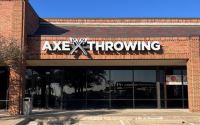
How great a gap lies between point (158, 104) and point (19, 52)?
36.6 feet

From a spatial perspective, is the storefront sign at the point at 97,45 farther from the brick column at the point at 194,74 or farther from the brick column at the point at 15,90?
the brick column at the point at 15,90

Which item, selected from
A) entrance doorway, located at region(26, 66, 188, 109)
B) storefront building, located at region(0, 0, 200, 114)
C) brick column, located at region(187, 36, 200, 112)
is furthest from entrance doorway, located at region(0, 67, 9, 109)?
brick column, located at region(187, 36, 200, 112)

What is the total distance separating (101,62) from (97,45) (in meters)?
2.03

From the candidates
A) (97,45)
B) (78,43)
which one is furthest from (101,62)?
(78,43)

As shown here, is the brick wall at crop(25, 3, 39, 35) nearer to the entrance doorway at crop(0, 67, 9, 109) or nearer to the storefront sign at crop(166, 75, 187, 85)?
the entrance doorway at crop(0, 67, 9, 109)

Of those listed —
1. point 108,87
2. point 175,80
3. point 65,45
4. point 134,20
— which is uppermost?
point 134,20

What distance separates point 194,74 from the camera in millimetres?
25359

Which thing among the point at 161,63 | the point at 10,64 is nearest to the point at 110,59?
the point at 161,63

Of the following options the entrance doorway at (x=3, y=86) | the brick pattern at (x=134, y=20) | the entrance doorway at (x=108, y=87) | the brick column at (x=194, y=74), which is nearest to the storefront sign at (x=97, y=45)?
the brick column at (x=194, y=74)

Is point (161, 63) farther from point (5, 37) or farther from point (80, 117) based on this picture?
point (5, 37)

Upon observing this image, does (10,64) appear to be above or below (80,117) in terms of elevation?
above

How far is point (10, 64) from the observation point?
24078 millimetres

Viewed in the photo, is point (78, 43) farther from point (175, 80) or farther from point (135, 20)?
point (135, 20)

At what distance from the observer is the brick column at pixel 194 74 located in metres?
25.2
